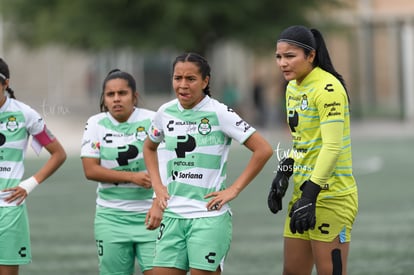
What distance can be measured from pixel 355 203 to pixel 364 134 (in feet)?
102

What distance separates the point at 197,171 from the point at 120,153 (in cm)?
117

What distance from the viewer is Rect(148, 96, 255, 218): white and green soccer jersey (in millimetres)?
6941

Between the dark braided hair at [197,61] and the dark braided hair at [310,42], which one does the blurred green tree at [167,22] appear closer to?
the dark braided hair at [197,61]

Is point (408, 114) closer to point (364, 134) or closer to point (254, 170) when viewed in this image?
point (364, 134)

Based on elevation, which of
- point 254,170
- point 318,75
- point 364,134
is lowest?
point 364,134

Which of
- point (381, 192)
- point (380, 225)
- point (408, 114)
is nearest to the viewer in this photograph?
point (380, 225)

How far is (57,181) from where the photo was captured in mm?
22391

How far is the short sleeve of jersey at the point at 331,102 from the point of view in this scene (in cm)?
659

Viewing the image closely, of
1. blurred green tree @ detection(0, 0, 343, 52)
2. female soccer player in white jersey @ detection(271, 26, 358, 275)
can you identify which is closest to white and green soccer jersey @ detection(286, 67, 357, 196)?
female soccer player in white jersey @ detection(271, 26, 358, 275)

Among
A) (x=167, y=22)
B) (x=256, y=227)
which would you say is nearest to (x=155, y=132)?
(x=256, y=227)

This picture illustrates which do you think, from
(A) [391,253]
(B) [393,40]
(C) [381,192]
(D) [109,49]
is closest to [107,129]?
(A) [391,253]

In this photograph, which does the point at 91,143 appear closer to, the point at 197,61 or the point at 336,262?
the point at 197,61

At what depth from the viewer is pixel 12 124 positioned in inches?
306

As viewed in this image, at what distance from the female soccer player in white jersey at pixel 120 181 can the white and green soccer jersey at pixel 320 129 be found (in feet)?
4.79
